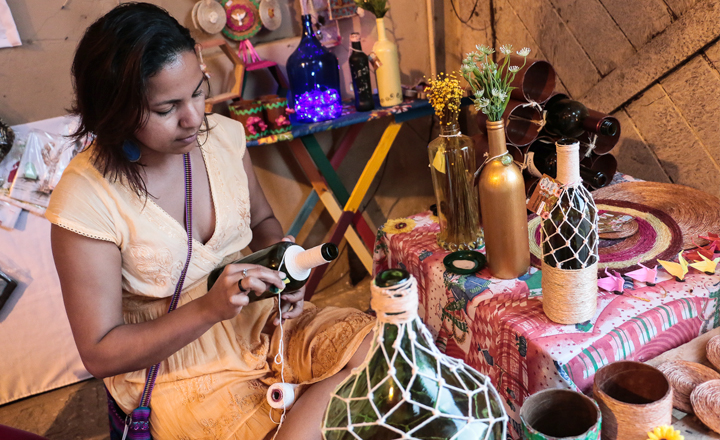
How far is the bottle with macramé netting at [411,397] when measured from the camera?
0.58 meters

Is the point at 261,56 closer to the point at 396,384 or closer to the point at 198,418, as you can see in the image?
the point at 198,418

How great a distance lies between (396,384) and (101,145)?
0.88 meters

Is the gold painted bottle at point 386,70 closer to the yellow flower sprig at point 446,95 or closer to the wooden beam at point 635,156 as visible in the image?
the wooden beam at point 635,156

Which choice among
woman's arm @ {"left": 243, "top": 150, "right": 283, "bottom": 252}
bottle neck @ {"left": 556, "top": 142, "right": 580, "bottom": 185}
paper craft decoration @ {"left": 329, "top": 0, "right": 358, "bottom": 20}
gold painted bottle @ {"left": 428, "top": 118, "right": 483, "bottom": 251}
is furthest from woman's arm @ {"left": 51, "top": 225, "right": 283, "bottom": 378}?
paper craft decoration @ {"left": 329, "top": 0, "right": 358, "bottom": 20}

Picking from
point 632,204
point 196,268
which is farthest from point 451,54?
point 196,268

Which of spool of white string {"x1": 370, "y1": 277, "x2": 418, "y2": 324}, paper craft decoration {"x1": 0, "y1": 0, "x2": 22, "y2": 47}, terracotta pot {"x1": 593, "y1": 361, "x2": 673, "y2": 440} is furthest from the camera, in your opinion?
paper craft decoration {"x1": 0, "y1": 0, "x2": 22, "y2": 47}

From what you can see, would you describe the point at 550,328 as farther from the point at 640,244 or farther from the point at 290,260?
the point at 290,260

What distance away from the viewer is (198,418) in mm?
1100

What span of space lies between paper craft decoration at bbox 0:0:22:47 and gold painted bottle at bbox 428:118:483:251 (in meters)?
1.66

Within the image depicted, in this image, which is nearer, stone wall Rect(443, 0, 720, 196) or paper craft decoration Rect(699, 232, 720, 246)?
paper craft decoration Rect(699, 232, 720, 246)

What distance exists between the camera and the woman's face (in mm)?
1059

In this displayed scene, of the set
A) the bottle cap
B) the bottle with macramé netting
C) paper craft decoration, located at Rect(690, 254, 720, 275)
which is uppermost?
the bottle cap

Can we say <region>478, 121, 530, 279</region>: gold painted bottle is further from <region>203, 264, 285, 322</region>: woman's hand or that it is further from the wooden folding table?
the wooden folding table

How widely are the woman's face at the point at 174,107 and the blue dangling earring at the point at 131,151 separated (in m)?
0.02
